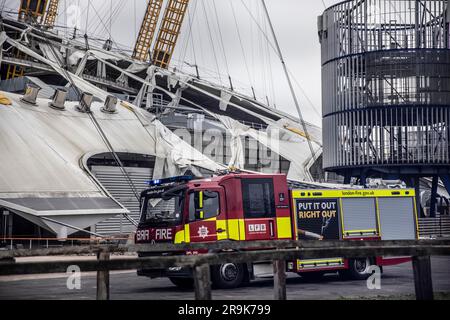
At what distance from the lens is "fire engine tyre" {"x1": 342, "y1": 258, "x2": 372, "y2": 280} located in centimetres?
2072

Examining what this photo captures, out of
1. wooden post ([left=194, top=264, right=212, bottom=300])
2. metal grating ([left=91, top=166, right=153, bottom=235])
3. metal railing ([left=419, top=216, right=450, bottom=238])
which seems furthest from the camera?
metal railing ([left=419, top=216, right=450, bottom=238])

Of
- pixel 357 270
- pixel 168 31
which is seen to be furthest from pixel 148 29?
pixel 357 270

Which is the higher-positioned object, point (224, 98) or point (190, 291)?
point (224, 98)

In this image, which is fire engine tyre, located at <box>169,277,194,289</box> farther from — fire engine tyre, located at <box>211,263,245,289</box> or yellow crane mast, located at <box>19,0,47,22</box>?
yellow crane mast, located at <box>19,0,47,22</box>

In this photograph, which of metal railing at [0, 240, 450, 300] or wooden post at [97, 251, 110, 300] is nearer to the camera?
metal railing at [0, 240, 450, 300]

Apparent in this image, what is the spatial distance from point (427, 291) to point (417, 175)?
143 feet

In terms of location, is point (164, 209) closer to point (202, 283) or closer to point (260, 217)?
point (260, 217)

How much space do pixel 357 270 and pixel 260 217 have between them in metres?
3.45

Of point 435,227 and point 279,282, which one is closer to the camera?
point 279,282

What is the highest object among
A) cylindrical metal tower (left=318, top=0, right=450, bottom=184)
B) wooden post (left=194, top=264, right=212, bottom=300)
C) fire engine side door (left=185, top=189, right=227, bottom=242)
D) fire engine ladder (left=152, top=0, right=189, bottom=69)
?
fire engine ladder (left=152, top=0, right=189, bottom=69)

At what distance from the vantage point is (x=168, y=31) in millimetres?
89812

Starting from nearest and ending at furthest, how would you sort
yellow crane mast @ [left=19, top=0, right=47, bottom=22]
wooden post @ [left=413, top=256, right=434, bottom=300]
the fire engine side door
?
wooden post @ [left=413, top=256, right=434, bottom=300]
the fire engine side door
yellow crane mast @ [left=19, top=0, right=47, bottom=22]

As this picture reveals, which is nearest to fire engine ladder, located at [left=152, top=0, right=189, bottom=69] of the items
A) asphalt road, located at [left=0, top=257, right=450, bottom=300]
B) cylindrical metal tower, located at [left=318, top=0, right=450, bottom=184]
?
cylindrical metal tower, located at [left=318, top=0, right=450, bottom=184]

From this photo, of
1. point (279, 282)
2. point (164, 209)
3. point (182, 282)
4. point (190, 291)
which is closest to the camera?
point (279, 282)
